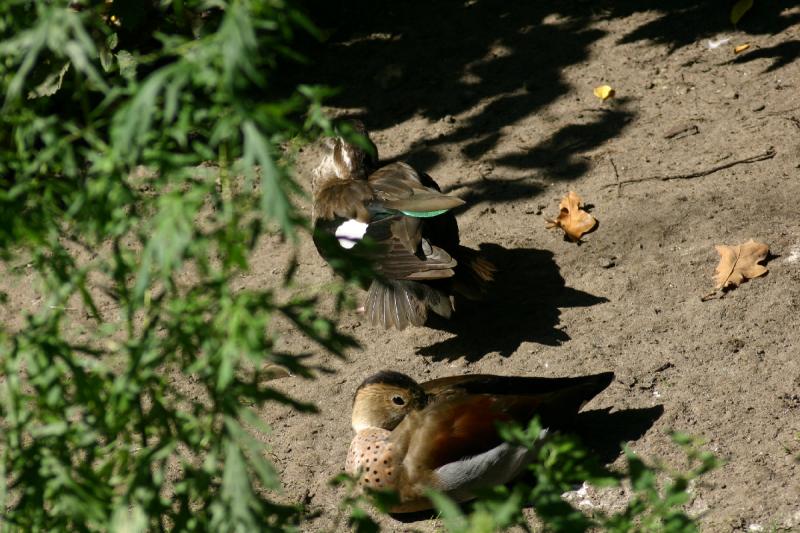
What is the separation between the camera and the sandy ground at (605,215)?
4.64m

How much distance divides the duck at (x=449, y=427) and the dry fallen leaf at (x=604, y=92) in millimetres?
2877

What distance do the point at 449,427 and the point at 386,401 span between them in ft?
1.14

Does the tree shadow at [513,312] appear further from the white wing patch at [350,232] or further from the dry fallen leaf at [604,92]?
the dry fallen leaf at [604,92]

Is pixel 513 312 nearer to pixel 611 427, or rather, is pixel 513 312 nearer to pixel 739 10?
pixel 611 427

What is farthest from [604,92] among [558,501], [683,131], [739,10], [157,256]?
[157,256]

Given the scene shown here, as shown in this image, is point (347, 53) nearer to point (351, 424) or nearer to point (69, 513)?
point (351, 424)

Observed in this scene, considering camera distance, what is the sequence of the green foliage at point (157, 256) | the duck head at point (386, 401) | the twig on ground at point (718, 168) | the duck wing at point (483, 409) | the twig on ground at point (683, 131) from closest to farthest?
the green foliage at point (157, 256) < the duck wing at point (483, 409) < the duck head at point (386, 401) < the twig on ground at point (718, 168) < the twig on ground at point (683, 131)

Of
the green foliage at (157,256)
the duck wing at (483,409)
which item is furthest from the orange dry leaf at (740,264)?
the green foliage at (157,256)

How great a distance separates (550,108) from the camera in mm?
7012

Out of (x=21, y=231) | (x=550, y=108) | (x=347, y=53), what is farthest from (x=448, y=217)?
(x=21, y=231)

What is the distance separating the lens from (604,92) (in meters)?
6.92

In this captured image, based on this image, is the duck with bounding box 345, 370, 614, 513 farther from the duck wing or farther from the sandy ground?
the sandy ground

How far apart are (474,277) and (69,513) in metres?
3.34

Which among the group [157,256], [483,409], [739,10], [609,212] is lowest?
[609,212]
